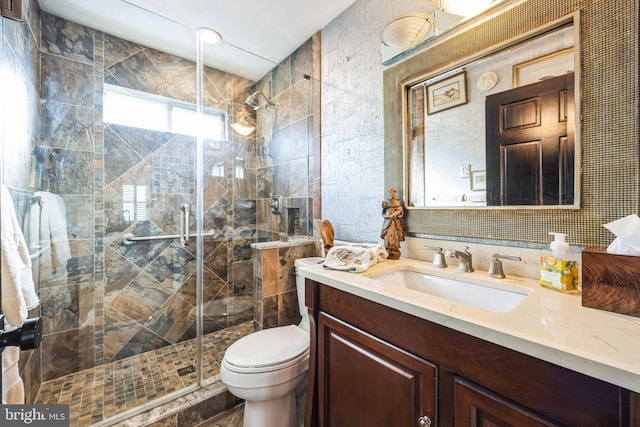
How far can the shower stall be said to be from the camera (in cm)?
152

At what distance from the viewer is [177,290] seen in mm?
2117

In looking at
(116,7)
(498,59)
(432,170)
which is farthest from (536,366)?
(116,7)

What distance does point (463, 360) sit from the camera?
1.94 ft

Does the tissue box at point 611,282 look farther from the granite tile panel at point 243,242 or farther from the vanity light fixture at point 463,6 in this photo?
the granite tile panel at point 243,242

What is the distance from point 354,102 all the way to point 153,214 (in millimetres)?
1785

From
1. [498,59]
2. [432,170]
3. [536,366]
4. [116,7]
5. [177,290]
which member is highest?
[116,7]

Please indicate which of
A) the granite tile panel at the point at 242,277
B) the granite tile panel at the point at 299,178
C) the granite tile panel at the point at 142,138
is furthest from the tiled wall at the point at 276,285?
the granite tile panel at the point at 142,138

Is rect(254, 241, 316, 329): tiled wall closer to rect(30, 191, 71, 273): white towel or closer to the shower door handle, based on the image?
the shower door handle

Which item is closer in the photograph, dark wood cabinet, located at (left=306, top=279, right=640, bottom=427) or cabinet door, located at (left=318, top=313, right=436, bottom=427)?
dark wood cabinet, located at (left=306, top=279, right=640, bottom=427)

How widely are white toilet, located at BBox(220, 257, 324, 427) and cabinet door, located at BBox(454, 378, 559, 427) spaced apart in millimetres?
799

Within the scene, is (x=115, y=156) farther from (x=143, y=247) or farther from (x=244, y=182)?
(x=244, y=182)

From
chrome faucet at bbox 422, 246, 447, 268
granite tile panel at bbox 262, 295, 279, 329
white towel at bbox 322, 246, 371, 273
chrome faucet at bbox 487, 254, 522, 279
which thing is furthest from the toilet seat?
chrome faucet at bbox 487, 254, 522, 279

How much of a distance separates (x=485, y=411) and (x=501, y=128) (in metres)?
0.97

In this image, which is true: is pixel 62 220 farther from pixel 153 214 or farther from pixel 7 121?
pixel 7 121
